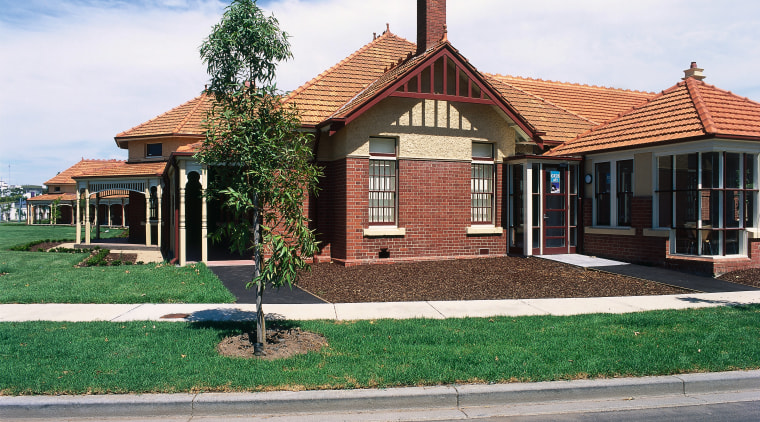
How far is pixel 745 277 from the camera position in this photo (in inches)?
482

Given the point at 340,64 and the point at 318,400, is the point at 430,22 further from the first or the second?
the point at 318,400

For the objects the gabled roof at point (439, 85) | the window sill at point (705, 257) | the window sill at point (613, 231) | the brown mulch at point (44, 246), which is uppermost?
the gabled roof at point (439, 85)

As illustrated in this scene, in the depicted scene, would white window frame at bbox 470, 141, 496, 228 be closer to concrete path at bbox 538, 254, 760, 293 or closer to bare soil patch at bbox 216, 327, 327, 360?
concrete path at bbox 538, 254, 760, 293

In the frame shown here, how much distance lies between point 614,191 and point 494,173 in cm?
331

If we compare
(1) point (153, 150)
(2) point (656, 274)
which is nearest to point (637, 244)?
(2) point (656, 274)

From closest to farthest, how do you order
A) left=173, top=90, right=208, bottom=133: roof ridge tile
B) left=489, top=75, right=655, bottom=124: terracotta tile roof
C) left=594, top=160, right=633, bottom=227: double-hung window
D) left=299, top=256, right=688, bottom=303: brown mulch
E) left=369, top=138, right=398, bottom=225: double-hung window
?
left=299, top=256, right=688, bottom=303: brown mulch, left=369, top=138, right=398, bottom=225: double-hung window, left=594, top=160, right=633, bottom=227: double-hung window, left=489, top=75, right=655, bottom=124: terracotta tile roof, left=173, top=90, right=208, bottom=133: roof ridge tile

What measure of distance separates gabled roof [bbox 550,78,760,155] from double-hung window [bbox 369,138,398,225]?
18.3 feet

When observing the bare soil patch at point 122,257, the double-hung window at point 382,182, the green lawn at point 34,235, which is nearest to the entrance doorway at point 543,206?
the double-hung window at point 382,182

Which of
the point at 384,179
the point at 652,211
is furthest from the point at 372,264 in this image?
the point at 652,211

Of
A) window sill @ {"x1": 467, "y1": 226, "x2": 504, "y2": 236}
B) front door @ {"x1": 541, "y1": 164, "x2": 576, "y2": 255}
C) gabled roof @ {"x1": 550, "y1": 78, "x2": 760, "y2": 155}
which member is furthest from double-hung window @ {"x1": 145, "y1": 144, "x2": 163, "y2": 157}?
front door @ {"x1": 541, "y1": 164, "x2": 576, "y2": 255}

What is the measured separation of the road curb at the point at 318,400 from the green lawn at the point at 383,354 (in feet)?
0.51

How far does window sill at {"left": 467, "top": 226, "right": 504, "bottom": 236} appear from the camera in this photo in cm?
1544

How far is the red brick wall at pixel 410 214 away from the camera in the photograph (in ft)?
46.6

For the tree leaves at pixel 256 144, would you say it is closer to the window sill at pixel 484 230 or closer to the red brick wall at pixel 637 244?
the window sill at pixel 484 230
